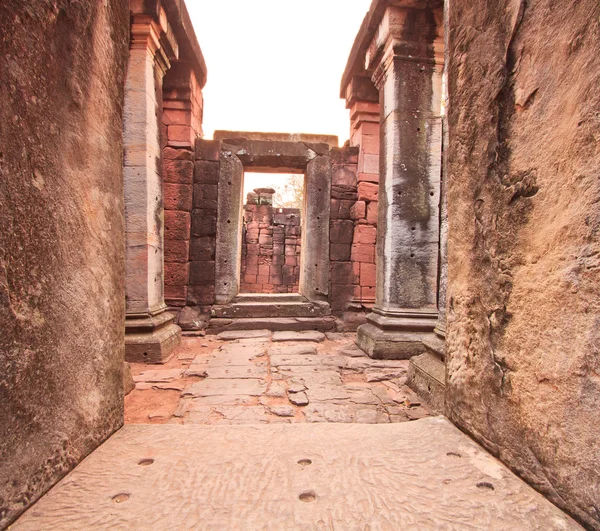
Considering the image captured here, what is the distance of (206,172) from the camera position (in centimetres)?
575

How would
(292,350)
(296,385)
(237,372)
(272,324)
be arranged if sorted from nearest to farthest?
(296,385)
(237,372)
(292,350)
(272,324)

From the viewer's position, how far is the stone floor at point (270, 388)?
2.60 meters

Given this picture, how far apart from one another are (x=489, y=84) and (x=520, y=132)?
0.27 m

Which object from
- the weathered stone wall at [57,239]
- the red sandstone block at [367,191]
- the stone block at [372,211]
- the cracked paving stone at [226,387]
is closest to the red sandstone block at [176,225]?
the cracked paving stone at [226,387]

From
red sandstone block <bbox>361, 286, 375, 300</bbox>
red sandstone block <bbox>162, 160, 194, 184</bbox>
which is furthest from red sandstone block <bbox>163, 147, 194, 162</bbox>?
red sandstone block <bbox>361, 286, 375, 300</bbox>

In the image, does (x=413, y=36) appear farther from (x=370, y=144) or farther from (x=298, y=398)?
(x=298, y=398)

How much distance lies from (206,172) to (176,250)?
54.0 inches

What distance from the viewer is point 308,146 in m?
6.04

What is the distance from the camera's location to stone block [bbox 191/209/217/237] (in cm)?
566

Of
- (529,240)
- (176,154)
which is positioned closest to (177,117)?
(176,154)

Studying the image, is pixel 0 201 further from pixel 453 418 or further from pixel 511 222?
pixel 453 418

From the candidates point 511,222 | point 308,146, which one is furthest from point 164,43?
point 511,222

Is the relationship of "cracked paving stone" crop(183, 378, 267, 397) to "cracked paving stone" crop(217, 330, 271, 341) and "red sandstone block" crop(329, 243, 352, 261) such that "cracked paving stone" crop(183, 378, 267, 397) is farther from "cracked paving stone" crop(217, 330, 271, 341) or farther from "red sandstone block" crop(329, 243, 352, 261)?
"red sandstone block" crop(329, 243, 352, 261)

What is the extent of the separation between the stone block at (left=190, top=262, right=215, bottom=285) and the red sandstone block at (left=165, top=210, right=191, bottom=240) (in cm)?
49
